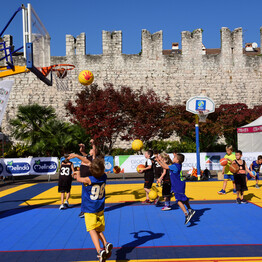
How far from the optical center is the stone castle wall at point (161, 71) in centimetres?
2617

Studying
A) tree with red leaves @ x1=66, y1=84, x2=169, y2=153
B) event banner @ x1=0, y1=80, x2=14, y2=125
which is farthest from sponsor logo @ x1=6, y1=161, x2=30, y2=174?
event banner @ x1=0, y1=80, x2=14, y2=125

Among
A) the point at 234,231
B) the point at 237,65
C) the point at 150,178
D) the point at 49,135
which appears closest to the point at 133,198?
the point at 150,178

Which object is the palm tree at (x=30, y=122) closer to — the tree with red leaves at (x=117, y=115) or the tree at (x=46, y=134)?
the tree at (x=46, y=134)

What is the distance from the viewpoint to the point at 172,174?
Answer: 753 cm

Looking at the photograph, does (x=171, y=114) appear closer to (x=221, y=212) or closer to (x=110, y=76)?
(x=110, y=76)

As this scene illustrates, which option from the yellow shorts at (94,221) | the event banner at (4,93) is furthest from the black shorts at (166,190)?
the event banner at (4,93)

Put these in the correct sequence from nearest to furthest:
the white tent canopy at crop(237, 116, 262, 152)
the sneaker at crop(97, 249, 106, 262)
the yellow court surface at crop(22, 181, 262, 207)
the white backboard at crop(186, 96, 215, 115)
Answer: the sneaker at crop(97, 249, 106, 262)
the yellow court surface at crop(22, 181, 262, 207)
the white backboard at crop(186, 96, 215, 115)
the white tent canopy at crop(237, 116, 262, 152)

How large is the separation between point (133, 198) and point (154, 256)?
243 inches

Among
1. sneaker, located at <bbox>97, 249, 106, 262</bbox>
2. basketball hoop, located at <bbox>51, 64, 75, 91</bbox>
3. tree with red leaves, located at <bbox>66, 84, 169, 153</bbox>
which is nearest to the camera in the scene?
sneaker, located at <bbox>97, 249, 106, 262</bbox>

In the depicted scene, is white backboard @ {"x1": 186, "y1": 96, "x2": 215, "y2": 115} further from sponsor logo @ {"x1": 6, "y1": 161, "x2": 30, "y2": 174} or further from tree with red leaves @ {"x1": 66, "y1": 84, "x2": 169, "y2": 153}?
sponsor logo @ {"x1": 6, "y1": 161, "x2": 30, "y2": 174}

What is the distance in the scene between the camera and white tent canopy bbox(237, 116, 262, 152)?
19.3 m

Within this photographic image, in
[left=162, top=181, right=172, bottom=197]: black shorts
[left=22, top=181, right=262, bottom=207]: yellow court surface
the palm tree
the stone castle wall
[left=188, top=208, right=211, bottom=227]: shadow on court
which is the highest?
the stone castle wall

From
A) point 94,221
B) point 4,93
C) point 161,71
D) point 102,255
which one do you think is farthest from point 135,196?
point 161,71

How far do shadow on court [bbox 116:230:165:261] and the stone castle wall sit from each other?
20694 mm
